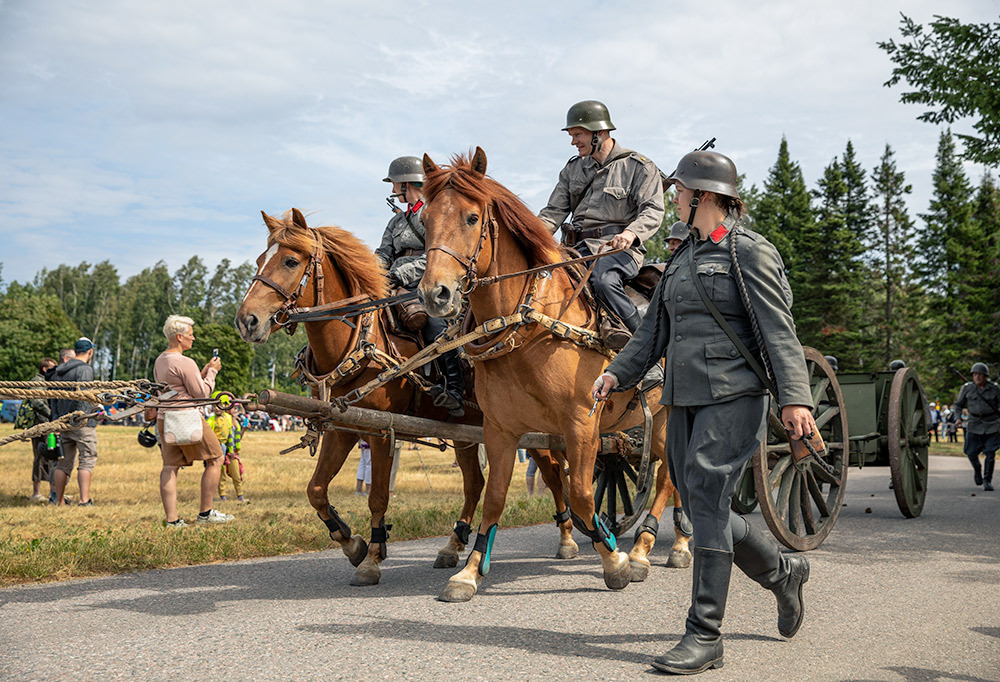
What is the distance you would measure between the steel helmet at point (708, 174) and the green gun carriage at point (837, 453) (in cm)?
263

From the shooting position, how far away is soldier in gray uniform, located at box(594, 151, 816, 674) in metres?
3.80

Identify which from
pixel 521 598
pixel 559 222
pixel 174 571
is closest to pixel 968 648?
pixel 521 598

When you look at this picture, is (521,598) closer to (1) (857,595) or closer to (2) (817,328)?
(1) (857,595)

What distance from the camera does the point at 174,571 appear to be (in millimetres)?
6402

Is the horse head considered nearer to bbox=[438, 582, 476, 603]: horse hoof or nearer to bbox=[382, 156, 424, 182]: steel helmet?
bbox=[382, 156, 424, 182]: steel helmet

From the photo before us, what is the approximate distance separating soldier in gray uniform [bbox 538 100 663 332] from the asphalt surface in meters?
2.13

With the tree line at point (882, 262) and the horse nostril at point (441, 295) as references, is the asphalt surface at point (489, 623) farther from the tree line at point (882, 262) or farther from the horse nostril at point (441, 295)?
the tree line at point (882, 262)

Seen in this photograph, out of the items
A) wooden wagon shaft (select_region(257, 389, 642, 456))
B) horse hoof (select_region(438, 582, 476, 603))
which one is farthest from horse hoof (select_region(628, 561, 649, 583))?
horse hoof (select_region(438, 582, 476, 603))

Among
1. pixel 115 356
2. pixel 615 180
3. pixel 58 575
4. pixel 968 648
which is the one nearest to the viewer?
pixel 968 648

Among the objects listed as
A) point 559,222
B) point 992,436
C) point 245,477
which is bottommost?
point 245,477

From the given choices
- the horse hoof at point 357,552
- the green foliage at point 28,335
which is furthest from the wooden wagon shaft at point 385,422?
the green foliage at point 28,335

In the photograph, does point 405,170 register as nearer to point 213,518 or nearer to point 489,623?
point 489,623

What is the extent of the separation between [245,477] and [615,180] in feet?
39.6

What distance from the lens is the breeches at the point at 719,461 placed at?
3836mm
